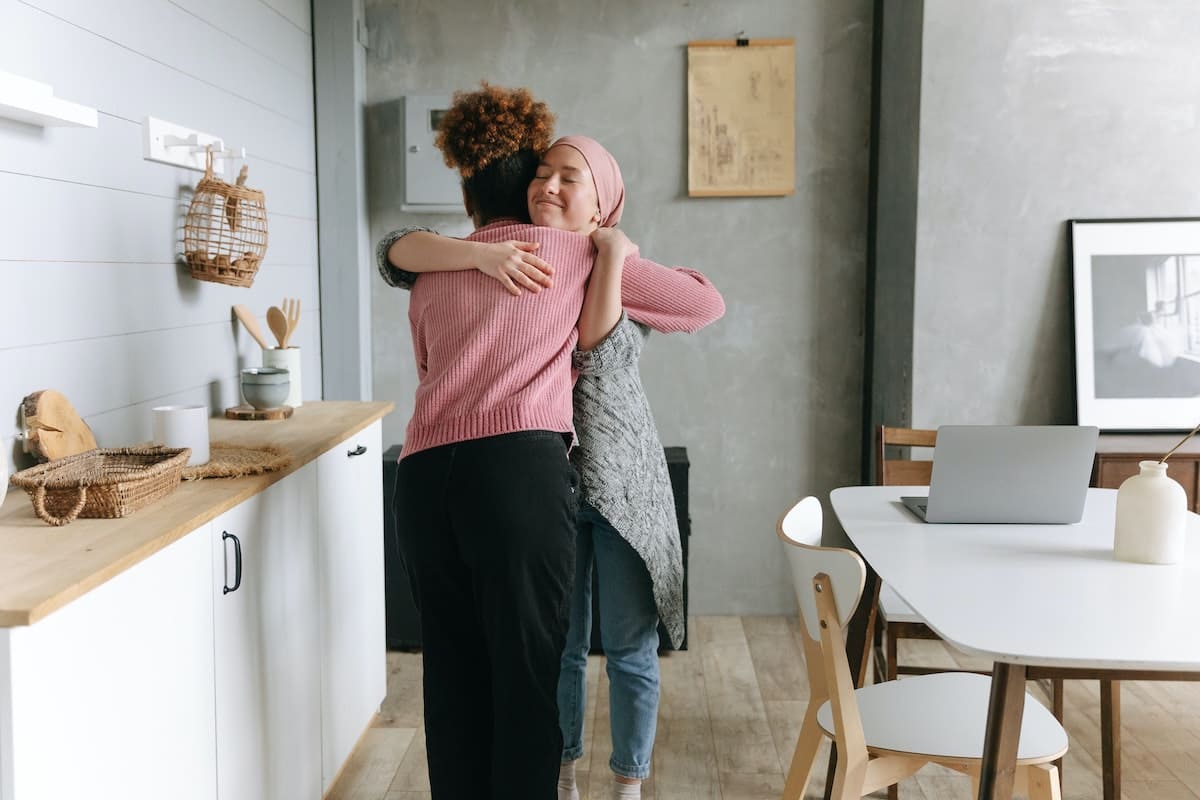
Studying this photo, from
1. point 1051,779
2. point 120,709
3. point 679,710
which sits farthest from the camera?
point 679,710

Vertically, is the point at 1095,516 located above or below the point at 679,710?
above

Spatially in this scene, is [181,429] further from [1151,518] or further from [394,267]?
[1151,518]

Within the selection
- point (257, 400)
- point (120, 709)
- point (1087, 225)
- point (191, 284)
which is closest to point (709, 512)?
point (1087, 225)

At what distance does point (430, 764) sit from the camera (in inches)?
80.2

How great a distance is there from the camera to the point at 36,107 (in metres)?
1.71

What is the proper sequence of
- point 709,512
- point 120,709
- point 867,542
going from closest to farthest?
point 120,709, point 867,542, point 709,512

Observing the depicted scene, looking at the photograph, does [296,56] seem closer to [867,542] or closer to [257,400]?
[257,400]

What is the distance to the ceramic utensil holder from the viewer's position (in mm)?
2836

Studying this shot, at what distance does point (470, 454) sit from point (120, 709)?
65cm

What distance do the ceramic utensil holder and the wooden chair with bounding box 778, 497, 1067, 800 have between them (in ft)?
4.98

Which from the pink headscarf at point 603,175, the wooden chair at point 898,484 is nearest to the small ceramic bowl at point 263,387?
the pink headscarf at point 603,175

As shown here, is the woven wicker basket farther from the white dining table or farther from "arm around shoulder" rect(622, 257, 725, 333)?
the white dining table

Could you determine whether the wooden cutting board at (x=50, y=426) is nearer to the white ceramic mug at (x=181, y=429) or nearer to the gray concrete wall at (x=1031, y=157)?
the white ceramic mug at (x=181, y=429)

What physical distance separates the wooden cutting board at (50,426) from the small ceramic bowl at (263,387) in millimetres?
708
